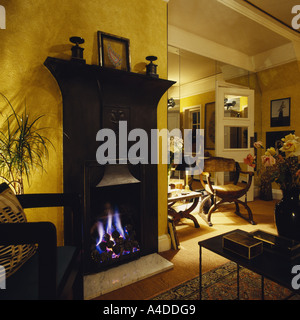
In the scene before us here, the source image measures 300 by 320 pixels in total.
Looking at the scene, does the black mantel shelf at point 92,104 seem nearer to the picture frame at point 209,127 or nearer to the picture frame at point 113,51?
the picture frame at point 113,51

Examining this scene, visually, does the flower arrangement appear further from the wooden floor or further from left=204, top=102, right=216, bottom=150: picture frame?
left=204, top=102, right=216, bottom=150: picture frame

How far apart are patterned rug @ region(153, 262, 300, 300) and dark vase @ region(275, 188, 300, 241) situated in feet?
1.56

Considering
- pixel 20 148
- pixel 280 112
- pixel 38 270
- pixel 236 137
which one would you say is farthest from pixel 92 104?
pixel 280 112

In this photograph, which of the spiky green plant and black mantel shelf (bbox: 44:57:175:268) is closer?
the spiky green plant

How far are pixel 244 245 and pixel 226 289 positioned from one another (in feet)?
2.24

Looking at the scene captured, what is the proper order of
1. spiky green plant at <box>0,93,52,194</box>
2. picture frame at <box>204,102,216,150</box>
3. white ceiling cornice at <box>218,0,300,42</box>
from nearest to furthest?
spiky green plant at <box>0,93,52,194</box> < white ceiling cornice at <box>218,0,300,42</box> < picture frame at <box>204,102,216,150</box>

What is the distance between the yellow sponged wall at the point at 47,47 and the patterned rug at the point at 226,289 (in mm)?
1083

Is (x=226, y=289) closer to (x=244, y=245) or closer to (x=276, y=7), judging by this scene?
(x=244, y=245)

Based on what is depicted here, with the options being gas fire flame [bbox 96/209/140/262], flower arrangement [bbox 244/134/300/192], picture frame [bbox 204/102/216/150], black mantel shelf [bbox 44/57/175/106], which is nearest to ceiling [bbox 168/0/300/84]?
picture frame [bbox 204/102/216/150]

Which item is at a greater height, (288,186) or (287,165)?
(287,165)

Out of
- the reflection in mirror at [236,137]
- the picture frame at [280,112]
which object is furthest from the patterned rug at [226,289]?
the picture frame at [280,112]

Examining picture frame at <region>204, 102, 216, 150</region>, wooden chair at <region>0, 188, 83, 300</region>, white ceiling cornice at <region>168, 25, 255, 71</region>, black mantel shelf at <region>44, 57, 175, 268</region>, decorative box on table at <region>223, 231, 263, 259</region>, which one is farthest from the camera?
picture frame at <region>204, 102, 216, 150</region>

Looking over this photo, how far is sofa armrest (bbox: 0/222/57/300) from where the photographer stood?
0.94 m

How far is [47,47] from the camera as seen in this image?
5.85 feet
